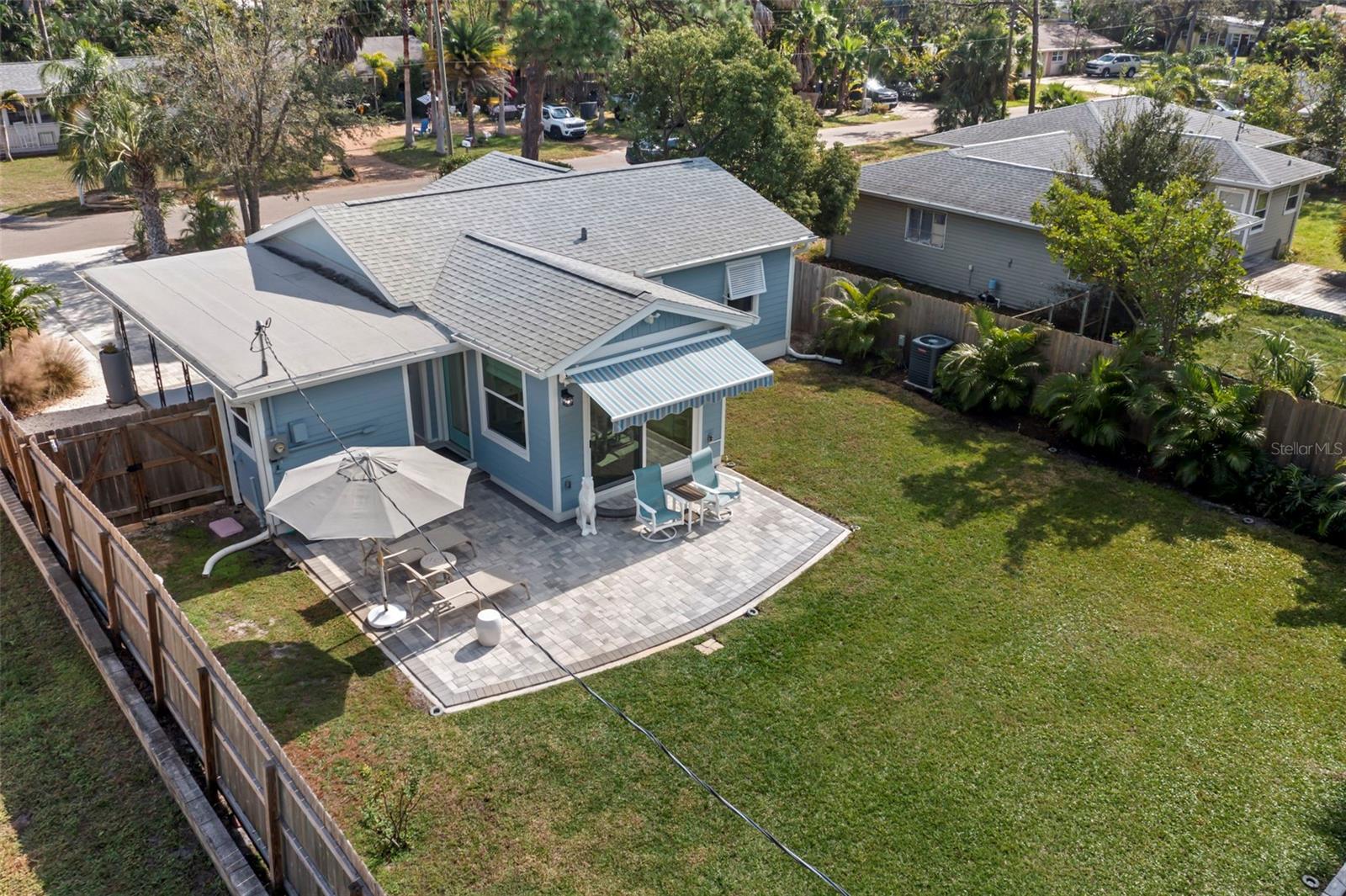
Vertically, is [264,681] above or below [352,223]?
below

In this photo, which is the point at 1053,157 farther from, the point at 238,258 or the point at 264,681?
the point at 264,681

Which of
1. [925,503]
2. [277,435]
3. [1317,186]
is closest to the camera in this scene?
[277,435]

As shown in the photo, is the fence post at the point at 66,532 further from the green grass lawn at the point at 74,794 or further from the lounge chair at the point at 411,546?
the lounge chair at the point at 411,546

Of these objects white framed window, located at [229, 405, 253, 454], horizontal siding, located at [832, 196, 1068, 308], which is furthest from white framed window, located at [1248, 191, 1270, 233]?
white framed window, located at [229, 405, 253, 454]

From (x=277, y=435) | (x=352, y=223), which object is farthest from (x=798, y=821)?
(x=352, y=223)

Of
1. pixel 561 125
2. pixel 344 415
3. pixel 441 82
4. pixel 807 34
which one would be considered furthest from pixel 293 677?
pixel 807 34

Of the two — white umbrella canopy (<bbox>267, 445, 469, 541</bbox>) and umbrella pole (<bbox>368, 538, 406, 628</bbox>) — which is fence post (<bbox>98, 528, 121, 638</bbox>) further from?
umbrella pole (<bbox>368, 538, 406, 628</bbox>)

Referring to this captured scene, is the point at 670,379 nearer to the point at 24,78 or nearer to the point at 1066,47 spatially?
the point at 24,78
